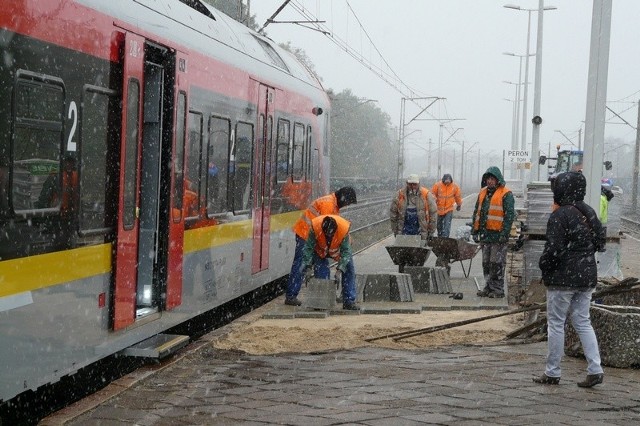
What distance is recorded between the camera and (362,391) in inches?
290

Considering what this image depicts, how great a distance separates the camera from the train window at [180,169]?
8914mm

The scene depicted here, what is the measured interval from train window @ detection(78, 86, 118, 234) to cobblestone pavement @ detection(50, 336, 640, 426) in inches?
50.9

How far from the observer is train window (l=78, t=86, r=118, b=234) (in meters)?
6.96

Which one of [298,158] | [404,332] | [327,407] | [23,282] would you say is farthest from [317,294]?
[23,282]

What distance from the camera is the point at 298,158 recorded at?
48.2 ft

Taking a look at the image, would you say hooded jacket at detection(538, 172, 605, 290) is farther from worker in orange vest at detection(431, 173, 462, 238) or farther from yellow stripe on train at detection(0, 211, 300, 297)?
worker in orange vest at detection(431, 173, 462, 238)

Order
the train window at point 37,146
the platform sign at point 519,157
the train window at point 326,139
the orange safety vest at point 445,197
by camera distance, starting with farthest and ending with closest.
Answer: the platform sign at point 519,157, the orange safety vest at point 445,197, the train window at point 326,139, the train window at point 37,146

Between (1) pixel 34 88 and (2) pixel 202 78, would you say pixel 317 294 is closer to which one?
(2) pixel 202 78

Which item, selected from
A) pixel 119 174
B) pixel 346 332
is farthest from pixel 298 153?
pixel 119 174

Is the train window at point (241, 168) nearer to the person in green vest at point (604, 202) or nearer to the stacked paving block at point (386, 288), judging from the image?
the stacked paving block at point (386, 288)

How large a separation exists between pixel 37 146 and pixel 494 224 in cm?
829

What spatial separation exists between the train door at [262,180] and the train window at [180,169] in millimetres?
2931

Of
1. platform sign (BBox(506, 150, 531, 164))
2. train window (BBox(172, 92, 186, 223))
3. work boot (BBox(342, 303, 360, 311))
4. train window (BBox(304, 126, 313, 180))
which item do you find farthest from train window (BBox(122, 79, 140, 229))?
platform sign (BBox(506, 150, 531, 164))

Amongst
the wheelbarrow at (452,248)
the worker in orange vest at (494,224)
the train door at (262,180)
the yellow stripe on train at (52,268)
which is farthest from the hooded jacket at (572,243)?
the wheelbarrow at (452,248)
